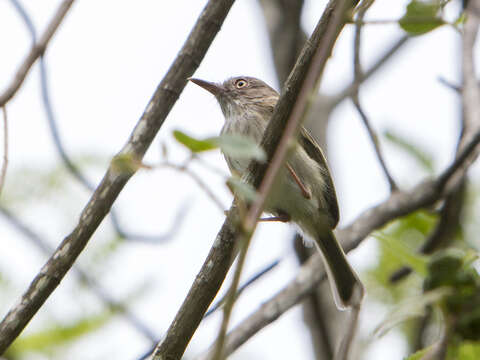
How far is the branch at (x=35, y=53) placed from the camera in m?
2.22

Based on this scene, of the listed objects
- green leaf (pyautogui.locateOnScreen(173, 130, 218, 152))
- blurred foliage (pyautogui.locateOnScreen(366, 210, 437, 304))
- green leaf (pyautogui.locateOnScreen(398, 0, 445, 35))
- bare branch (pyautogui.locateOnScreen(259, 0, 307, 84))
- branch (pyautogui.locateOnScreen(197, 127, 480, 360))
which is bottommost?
blurred foliage (pyautogui.locateOnScreen(366, 210, 437, 304))

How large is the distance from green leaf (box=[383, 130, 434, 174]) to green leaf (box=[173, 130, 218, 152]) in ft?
9.97

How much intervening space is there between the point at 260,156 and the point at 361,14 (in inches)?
36.8

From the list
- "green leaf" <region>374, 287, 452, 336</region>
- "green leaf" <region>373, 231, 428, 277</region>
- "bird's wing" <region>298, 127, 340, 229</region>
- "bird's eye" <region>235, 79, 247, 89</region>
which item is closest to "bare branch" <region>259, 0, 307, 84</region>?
"bird's eye" <region>235, 79, 247, 89</region>

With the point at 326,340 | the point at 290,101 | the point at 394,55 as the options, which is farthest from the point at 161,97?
the point at 394,55

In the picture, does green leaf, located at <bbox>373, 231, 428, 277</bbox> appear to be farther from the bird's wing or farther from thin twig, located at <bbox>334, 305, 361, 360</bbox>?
the bird's wing

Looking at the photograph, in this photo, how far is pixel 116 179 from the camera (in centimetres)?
282

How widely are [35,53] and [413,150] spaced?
3049 millimetres

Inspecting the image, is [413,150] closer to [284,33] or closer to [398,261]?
[398,261]

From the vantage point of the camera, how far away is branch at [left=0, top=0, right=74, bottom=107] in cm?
222


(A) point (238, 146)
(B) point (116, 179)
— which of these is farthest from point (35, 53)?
(A) point (238, 146)

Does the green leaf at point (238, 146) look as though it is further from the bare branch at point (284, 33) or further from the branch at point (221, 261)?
the bare branch at point (284, 33)

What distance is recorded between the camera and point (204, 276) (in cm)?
229

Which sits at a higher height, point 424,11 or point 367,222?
point 424,11
